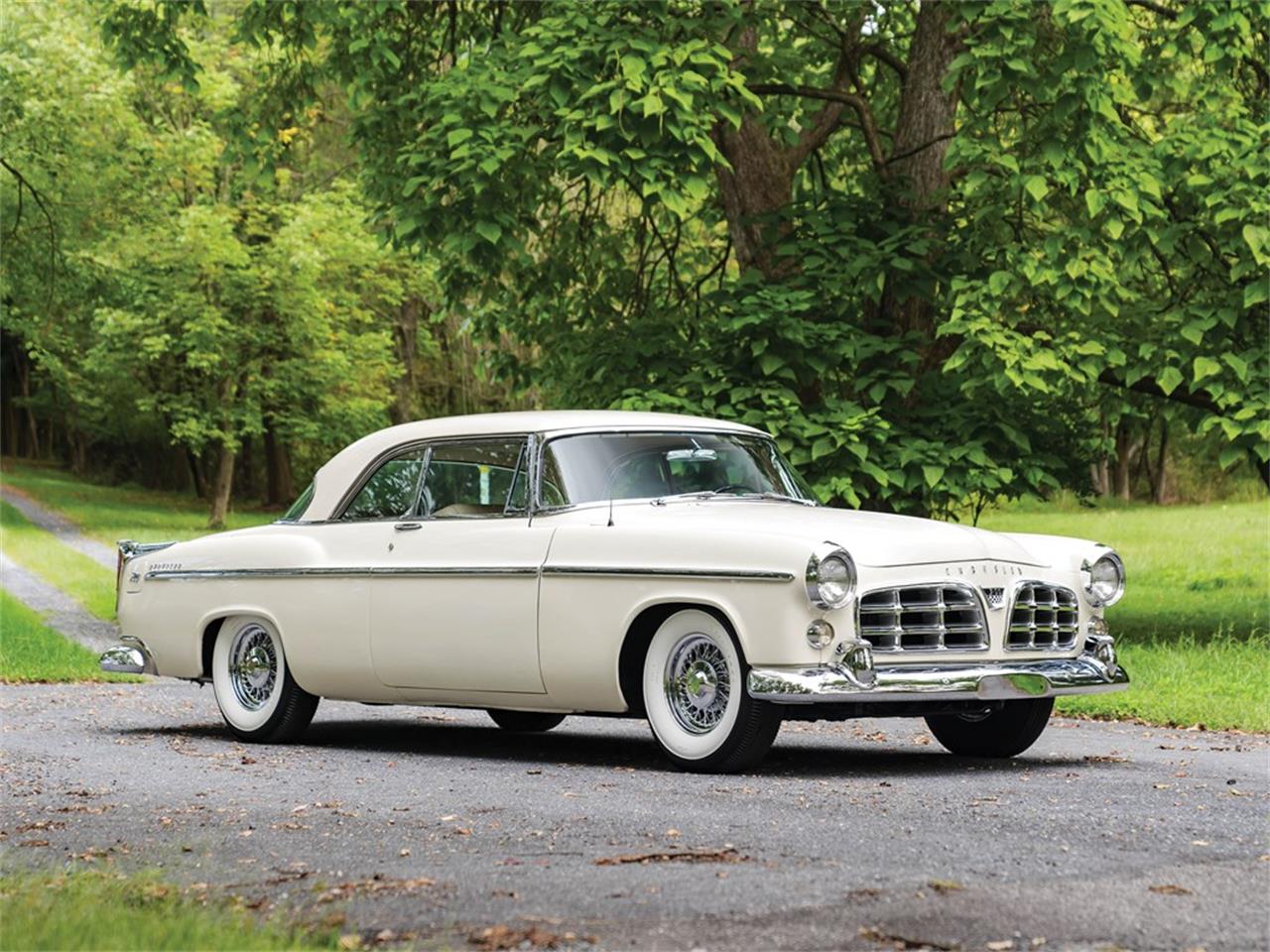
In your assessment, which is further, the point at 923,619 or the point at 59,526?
the point at 59,526

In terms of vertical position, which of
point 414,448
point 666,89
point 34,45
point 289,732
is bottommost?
point 289,732

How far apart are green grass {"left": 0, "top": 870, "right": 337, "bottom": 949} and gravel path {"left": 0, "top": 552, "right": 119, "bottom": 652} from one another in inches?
575

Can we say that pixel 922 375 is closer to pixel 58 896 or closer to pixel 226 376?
pixel 58 896

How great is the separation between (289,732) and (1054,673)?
14.8 feet

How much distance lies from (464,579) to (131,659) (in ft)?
9.82

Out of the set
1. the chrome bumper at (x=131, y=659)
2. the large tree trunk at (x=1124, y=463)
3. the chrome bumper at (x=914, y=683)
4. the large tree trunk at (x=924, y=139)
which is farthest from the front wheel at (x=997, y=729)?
the large tree trunk at (x=1124, y=463)

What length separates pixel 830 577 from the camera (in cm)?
863

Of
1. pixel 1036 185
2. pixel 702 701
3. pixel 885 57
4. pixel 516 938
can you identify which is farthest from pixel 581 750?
pixel 885 57

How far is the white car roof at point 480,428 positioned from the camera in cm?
1018

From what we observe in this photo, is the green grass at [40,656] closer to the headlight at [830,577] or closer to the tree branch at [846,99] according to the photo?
the tree branch at [846,99]

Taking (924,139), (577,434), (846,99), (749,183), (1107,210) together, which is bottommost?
(577,434)

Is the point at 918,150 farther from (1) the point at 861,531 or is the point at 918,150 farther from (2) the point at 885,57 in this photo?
(1) the point at 861,531

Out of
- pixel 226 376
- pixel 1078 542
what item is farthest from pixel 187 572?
pixel 226 376

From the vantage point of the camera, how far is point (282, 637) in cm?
1097
